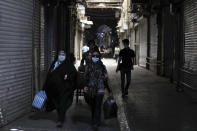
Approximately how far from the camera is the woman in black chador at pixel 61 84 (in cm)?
746

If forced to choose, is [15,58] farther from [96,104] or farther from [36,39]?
[96,104]

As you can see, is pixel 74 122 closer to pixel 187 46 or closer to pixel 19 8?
pixel 19 8

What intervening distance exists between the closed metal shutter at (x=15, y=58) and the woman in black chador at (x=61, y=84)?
821 millimetres

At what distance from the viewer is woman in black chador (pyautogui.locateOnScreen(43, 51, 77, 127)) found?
24.5 feet

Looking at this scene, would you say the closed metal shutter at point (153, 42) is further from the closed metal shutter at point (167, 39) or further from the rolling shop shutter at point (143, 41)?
the rolling shop shutter at point (143, 41)

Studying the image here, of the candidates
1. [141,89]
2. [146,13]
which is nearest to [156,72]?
[146,13]

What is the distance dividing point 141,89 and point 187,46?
2.51 metres

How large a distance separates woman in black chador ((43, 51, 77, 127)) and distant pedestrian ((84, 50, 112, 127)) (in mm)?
400

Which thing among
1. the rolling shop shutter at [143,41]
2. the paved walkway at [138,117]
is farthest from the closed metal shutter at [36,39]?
the rolling shop shutter at [143,41]

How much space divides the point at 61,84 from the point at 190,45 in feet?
21.0

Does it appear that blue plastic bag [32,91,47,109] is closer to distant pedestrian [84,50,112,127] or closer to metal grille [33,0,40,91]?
distant pedestrian [84,50,112,127]

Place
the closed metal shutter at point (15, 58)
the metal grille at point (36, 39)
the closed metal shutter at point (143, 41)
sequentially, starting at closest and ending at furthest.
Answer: the closed metal shutter at point (15, 58) → the metal grille at point (36, 39) → the closed metal shutter at point (143, 41)

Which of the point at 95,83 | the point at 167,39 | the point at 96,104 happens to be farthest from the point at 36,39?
the point at 167,39

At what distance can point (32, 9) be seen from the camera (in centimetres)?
921
